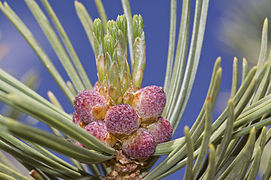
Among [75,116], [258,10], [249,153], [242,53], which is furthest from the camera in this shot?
[242,53]

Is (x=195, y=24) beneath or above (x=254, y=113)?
above

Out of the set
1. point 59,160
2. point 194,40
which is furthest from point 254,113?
point 59,160

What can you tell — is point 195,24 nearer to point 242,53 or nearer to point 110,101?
point 110,101

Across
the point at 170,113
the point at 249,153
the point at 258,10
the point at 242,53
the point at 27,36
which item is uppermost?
the point at 258,10

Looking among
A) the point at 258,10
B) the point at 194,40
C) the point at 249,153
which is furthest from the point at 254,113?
the point at 258,10

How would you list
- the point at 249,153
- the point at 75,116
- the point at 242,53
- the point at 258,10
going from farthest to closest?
the point at 242,53, the point at 258,10, the point at 75,116, the point at 249,153

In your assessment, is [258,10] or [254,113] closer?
[254,113]

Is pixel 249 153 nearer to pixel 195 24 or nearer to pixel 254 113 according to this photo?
pixel 254 113
